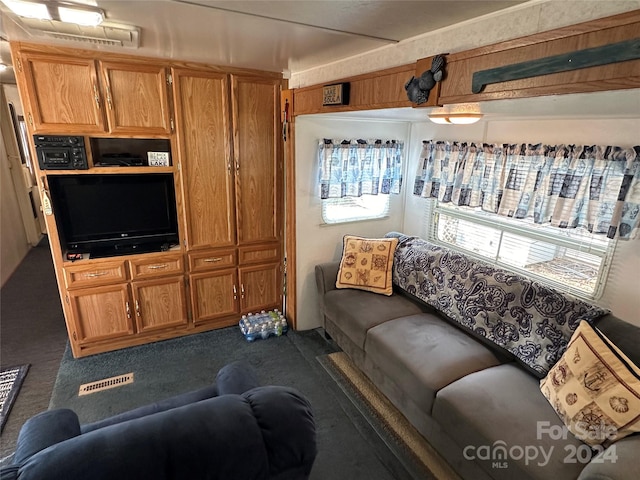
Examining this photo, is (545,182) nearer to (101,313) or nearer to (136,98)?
(136,98)

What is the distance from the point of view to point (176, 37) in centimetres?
201

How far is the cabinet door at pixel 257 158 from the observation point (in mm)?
2945

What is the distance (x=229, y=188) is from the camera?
9.97 feet

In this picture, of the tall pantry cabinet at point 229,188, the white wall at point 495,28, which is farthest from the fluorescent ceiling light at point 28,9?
the white wall at point 495,28

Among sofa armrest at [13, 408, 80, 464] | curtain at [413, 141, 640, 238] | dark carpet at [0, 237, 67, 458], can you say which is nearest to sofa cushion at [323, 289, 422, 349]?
curtain at [413, 141, 640, 238]

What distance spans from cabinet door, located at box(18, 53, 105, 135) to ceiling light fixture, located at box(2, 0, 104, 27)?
30.5 inches

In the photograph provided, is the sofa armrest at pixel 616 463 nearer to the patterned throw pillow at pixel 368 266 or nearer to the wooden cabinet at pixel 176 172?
the patterned throw pillow at pixel 368 266

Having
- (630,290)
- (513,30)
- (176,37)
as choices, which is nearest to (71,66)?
(176,37)

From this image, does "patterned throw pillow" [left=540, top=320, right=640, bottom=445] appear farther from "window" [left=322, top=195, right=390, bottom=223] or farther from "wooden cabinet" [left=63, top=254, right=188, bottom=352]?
"wooden cabinet" [left=63, top=254, right=188, bottom=352]

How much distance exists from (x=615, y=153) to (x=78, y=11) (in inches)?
113

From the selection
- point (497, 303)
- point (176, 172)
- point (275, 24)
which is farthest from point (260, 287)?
point (275, 24)

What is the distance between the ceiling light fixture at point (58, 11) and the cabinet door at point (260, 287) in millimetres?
2120

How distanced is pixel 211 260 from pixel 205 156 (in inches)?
35.5

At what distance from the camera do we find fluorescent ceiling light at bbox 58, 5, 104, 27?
1558 mm
